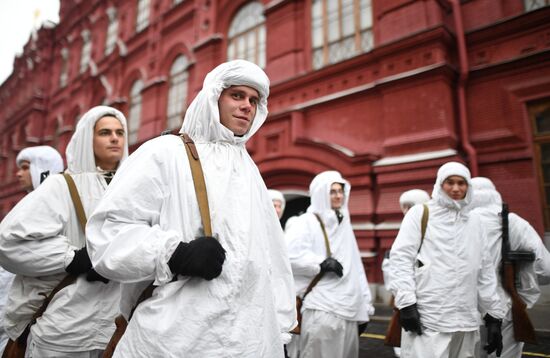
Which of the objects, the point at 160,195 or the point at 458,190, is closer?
the point at 160,195

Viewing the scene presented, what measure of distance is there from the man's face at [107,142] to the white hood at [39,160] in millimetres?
1177

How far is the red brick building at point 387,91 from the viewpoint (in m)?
6.14

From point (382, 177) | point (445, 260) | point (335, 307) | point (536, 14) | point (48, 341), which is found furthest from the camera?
point (382, 177)

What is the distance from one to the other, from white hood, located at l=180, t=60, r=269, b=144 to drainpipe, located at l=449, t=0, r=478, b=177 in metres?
5.74

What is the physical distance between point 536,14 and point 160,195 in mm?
7293

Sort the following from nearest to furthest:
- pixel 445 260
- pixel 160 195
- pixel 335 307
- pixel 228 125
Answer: pixel 160 195 → pixel 228 125 → pixel 445 260 → pixel 335 307

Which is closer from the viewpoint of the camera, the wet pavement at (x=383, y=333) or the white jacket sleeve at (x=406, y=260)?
the white jacket sleeve at (x=406, y=260)

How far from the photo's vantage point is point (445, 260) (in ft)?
9.69

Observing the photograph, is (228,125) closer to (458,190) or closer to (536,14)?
(458,190)

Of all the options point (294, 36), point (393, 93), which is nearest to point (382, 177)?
point (393, 93)

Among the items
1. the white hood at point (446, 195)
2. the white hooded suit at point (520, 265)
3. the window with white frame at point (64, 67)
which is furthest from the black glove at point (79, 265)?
the window with white frame at point (64, 67)

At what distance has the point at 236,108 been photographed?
171 cm

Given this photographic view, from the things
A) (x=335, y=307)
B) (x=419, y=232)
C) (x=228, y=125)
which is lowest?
(x=335, y=307)

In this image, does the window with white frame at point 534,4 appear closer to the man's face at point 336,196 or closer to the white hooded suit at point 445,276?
the white hooded suit at point 445,276
